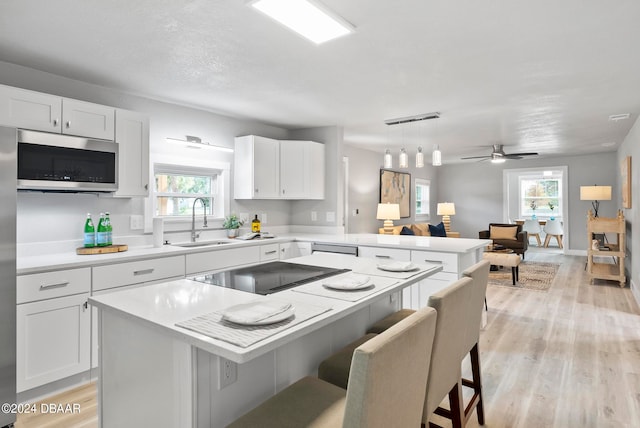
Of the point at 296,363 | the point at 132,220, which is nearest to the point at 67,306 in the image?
the point at 132,220

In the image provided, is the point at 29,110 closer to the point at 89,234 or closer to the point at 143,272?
the point at 89,234

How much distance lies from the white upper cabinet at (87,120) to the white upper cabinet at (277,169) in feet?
4.95

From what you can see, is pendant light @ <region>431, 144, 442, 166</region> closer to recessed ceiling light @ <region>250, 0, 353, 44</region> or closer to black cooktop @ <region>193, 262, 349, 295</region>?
recessed ceiling light @ <region>250, 0, 353, 44</region>

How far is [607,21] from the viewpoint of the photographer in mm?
2104

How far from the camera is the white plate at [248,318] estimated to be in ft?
3.81

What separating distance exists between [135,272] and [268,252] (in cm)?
142

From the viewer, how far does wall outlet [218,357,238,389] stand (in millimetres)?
1253

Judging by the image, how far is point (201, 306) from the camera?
141 centimetres

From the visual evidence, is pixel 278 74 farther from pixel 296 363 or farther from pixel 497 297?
pixel 497 297

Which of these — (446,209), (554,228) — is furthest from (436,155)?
(554,228)

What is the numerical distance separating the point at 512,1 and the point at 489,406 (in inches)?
90.4

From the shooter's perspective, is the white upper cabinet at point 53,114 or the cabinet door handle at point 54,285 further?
the white upper cabinet at point 53,114

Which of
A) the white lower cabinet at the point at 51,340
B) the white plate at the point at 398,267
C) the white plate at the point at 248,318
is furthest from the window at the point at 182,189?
the white plate at the point at 248,318

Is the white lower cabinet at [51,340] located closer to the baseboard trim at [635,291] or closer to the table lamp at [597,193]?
the baseboard trim at [635,291]
